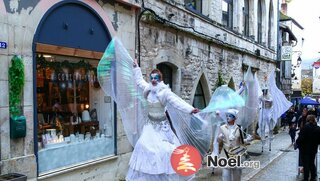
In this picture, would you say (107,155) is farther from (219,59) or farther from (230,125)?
(219,59)

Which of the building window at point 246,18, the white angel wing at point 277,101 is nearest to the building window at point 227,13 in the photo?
the building window at point 246,18

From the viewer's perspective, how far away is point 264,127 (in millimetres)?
13227

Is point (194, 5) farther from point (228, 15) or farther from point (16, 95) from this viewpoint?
point (16, 95)

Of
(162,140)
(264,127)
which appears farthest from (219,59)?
(162,140)

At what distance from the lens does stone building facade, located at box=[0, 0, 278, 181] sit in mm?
5820

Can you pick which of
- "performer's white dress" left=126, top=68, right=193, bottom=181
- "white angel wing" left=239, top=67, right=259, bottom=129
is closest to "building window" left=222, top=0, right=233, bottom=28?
"white angel wing" left=239, top=67, right=259, bottom=129

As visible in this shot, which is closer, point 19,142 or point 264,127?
point 19,142

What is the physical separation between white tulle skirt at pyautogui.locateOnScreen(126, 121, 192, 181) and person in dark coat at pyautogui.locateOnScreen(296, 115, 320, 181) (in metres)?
4.08

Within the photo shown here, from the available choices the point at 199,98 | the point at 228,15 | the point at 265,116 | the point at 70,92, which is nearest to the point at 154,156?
the point at 70,92

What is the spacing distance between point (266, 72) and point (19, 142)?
1867 cm

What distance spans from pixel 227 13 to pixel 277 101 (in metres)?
5.20

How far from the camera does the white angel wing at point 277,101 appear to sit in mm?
12643

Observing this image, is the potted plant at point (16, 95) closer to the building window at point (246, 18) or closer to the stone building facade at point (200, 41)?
the stone building facade at point (200, 41)

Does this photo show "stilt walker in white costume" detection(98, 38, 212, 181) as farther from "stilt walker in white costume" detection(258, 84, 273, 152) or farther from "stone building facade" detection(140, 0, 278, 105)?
"stilt walker in white costume" detection(258, 84, 273, 152)
